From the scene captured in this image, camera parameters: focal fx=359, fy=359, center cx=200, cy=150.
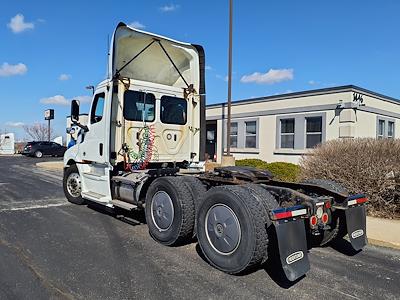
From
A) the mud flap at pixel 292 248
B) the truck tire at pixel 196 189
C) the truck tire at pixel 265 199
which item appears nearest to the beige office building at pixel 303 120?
the truck tire at pixel 196 189

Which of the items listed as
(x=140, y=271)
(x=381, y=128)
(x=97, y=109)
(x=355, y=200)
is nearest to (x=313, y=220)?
(x=355, y=200)

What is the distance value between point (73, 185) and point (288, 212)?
615 centimetres

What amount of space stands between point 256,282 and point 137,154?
13.0 feet

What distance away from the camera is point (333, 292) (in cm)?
388

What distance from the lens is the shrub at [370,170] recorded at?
7930 millimetres

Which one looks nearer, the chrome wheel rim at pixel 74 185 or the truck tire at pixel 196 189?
the truck tire at pixel 196 189

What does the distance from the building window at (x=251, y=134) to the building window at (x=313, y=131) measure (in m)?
3.35

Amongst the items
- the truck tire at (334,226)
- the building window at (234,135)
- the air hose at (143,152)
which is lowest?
the truck tire at (334,226)

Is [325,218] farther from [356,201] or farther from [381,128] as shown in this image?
[381,128]

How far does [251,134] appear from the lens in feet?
65.7

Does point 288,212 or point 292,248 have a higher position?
point 288,212

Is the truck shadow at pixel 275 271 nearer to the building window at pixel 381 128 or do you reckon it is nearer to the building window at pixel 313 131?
the building window at pixel 313 131

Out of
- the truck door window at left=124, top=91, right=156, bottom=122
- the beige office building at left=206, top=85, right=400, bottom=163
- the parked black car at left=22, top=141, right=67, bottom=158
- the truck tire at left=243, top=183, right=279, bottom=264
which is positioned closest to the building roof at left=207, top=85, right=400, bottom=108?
the beige office building at left=206, top=85, right=400, bottom=163

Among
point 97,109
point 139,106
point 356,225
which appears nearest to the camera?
point 356,225
